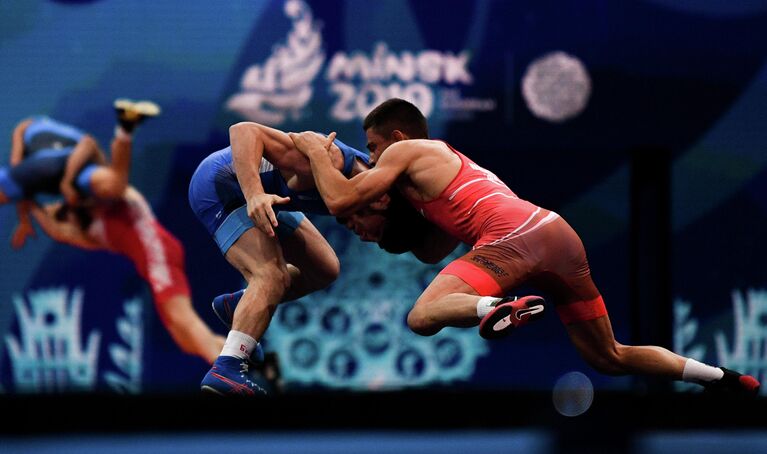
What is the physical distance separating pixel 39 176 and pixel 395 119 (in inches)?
157

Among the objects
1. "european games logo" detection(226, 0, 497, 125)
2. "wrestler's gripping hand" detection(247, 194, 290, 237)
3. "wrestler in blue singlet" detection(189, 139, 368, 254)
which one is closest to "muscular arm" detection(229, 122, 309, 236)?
"wrestler's gripping hand" detection(247, 194, 290, 237)

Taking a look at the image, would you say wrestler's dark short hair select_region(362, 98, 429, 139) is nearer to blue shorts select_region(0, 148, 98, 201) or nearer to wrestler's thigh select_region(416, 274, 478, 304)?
wrestler's thigh select_region(416, 274, 478, 304)

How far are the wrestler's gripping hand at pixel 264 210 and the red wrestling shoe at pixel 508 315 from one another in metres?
0.89

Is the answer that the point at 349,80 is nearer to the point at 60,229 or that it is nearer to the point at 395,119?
the point at 60,229

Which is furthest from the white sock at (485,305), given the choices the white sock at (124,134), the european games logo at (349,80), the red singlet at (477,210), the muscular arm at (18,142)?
the muscular arm at (18,142)

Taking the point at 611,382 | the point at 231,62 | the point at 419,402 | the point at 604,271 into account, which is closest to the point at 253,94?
the point at 231,62

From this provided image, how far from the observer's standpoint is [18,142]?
7125 mm

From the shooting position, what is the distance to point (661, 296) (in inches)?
272

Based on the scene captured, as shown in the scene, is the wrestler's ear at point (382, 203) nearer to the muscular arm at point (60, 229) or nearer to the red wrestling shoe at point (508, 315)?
the red wrestling shoe at point (508, 315)

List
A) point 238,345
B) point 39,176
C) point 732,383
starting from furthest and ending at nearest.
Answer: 1. point 39,176
2. point 732,383
3. point 238,345

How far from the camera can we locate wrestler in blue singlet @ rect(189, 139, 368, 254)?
4.08 meters

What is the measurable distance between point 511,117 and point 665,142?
1.09 m

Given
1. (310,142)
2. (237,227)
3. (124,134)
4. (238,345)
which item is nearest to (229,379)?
(238,345)

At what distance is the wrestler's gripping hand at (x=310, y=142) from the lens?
396 cm
